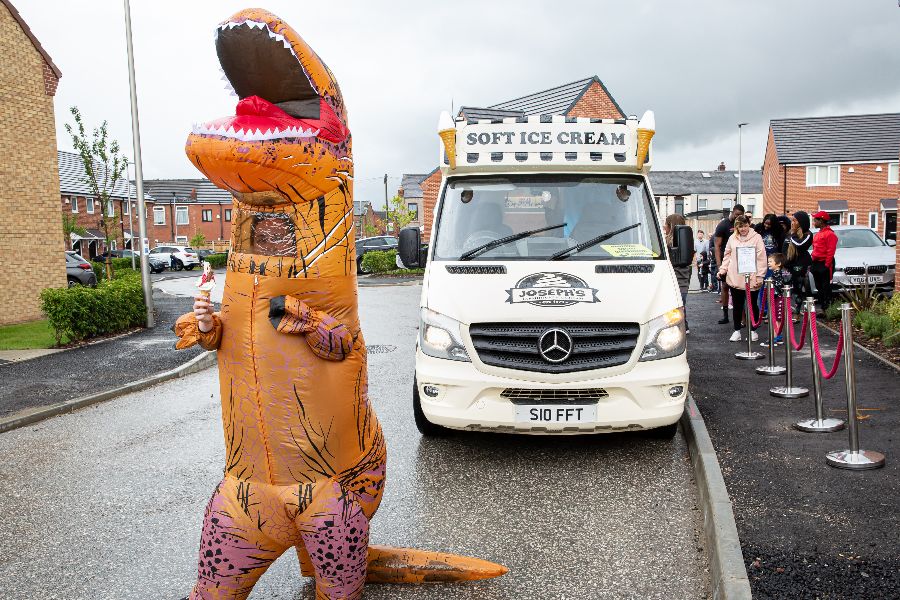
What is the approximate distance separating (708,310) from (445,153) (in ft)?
34.4

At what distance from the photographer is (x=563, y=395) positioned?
5.07 meters

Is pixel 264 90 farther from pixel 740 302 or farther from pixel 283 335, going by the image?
pixel 740 302

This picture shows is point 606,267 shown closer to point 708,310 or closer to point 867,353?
point 867,353

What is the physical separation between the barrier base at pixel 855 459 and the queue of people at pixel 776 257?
17.3 feet

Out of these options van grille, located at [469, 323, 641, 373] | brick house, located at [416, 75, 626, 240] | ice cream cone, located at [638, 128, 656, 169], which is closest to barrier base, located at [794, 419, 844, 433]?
van grille, located at [469, 323, 641, 373]

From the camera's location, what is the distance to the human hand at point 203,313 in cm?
271

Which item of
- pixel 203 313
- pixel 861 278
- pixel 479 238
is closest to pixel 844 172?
pixel 861 278

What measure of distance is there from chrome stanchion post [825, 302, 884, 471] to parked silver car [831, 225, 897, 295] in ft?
33.7

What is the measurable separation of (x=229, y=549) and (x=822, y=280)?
12.2 m

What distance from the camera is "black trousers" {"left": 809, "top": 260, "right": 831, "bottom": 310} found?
12.3 m

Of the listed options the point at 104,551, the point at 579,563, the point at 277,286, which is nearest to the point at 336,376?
the point at 277,286

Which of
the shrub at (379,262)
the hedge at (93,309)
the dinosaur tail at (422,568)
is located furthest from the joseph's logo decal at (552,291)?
the shrub at (379,262)

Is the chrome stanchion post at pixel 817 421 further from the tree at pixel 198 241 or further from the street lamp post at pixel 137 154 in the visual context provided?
the tree at pixel 198 241

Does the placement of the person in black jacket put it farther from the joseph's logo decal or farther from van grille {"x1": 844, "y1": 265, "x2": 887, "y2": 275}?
the joseph's logo decal
